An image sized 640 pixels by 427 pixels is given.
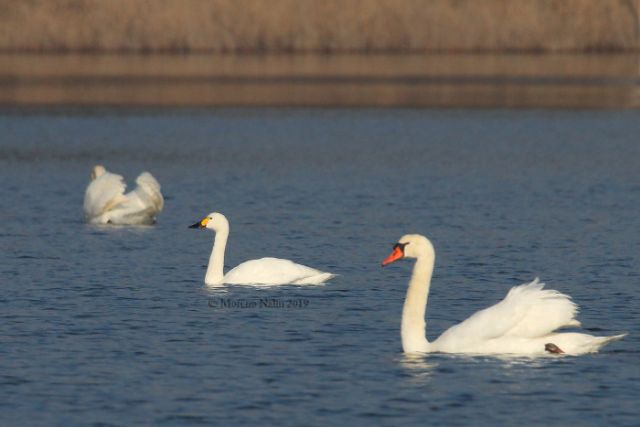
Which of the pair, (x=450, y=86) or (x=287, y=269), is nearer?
(x=287, y=269)

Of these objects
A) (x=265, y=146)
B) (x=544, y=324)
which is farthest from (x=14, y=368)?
(x=265, y=146)

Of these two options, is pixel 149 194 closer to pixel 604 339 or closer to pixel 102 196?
pixel 102 196

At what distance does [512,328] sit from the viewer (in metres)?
14.4

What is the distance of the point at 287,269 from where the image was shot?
61.3 feet

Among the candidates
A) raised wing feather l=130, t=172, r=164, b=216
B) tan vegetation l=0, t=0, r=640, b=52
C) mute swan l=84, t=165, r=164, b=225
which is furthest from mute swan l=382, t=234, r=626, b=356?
tan vegetation l=0, t=0, r=640, b=52

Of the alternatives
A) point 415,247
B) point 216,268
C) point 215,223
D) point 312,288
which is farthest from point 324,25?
point 415,247

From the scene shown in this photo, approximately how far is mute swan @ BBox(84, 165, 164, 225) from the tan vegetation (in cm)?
3917

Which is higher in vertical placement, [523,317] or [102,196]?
[523,317]

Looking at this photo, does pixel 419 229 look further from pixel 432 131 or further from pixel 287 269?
pixel 432 131

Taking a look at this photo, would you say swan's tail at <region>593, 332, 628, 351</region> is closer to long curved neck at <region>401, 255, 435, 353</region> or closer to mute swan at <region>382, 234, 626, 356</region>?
mute swan at <region>382, 234, 626, 356</region>

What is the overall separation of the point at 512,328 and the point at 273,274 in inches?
191

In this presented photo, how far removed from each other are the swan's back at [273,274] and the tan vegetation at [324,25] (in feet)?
149

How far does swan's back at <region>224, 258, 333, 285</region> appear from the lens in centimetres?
1869

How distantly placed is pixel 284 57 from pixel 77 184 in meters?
53.2
